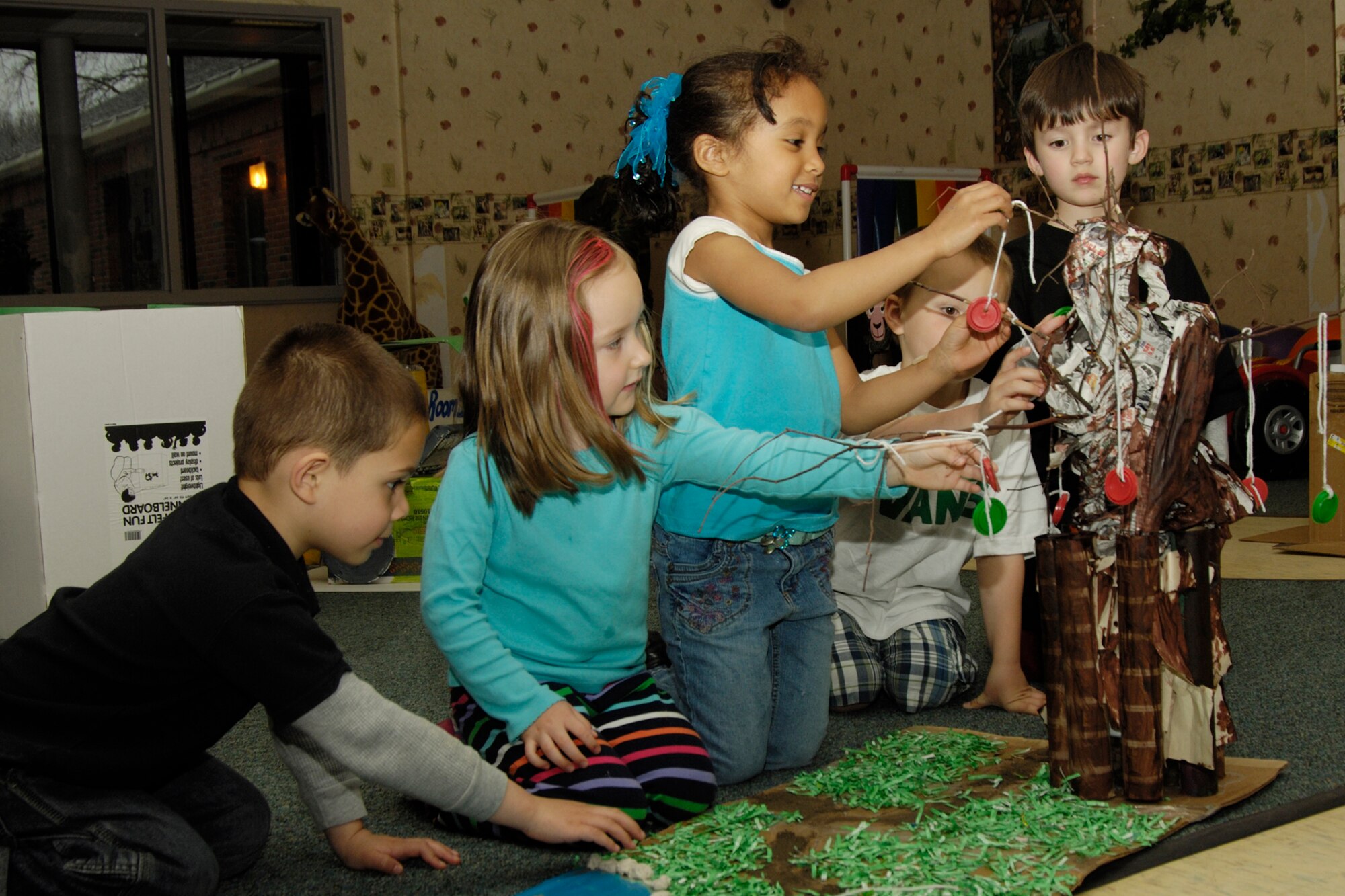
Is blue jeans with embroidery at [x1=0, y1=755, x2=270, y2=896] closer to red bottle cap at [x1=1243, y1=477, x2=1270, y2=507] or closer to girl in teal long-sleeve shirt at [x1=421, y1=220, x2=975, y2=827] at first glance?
girl in teal long-sleeve shirt at [x1=421, y1=220, x2=975, y2=827]

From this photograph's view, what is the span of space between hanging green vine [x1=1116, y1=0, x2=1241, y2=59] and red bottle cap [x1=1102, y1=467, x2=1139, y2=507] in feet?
10.4

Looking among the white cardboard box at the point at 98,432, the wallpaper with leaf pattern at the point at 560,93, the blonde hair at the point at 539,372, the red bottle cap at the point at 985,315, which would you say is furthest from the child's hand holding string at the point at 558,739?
the wallpaper with leaf pattern at the point at 560,93

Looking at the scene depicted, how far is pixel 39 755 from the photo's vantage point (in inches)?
36.9

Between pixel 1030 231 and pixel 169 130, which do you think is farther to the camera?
pixel 169 130

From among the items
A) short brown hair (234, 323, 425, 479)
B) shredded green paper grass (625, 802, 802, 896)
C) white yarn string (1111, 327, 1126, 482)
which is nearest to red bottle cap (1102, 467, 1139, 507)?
white yarn string (1111, 327, 1126, 482)

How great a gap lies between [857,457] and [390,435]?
44 cm

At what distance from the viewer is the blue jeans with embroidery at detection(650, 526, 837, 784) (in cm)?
130

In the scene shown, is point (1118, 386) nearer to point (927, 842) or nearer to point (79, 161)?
point (927, 842)

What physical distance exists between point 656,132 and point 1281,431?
2.64 meters

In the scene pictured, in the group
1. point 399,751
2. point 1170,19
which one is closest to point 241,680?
point 399,751

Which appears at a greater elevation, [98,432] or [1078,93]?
[1078,93]

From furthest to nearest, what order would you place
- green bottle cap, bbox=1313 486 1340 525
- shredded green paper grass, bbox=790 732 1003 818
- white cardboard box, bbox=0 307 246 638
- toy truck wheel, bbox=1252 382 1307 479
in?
toy truck wheel, bbox=1252 382 1307 479 → white cardboard box, bbox=0 307 246 638 → shredded green paper grass, bbox=790 732 1003 818 → green bottle cap, bbox=1313 486 1340 525

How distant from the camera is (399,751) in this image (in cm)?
96

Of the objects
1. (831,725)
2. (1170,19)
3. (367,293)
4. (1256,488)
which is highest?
(1170,19)
